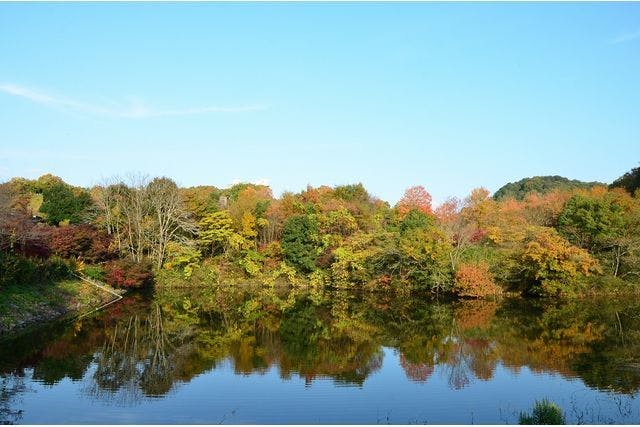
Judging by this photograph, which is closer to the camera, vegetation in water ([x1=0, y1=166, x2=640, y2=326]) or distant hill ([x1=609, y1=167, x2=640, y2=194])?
vegetation in water ([x1=0, y1=166, x2=640, y2=326])

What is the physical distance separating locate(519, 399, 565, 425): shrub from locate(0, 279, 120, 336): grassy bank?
15232mm

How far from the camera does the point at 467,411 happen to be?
387 inches

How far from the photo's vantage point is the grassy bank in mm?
17625

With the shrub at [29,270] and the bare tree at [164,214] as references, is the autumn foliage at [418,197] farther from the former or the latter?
the shrub at [29,270]

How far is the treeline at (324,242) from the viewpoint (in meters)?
27.2

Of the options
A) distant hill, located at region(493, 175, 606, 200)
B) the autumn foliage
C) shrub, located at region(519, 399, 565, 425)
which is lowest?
shrub, located at region(519, 399, 565, 425)

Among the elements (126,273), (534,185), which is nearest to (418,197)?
(126,273)

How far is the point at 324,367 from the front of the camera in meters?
13.2

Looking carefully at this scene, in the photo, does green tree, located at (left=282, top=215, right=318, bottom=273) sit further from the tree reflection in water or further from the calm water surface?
the tree reflection in water

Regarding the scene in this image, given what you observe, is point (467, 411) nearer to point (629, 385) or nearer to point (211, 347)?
point (629, 385)

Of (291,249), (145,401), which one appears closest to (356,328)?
(145,401)

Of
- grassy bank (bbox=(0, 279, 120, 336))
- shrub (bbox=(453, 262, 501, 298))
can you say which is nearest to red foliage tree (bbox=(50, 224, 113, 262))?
grassy bank (bbox=(0, 279, 120, 336))

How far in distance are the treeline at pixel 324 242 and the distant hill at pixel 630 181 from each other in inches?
136

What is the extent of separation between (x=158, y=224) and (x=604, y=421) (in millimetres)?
30157
